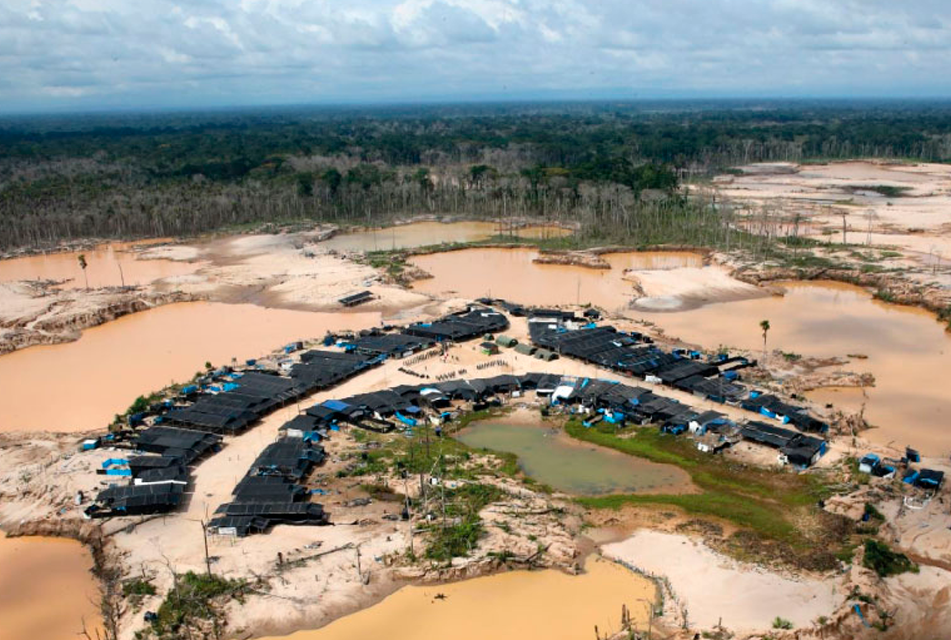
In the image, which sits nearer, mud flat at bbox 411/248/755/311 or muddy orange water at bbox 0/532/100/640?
muddy orange water at bbox 0/532/100/640

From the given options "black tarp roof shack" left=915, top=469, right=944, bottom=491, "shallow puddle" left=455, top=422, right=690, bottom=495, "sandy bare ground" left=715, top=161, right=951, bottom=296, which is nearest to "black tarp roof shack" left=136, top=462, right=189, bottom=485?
"shallow puddle" left=455, top=422, right=690, bottom=495

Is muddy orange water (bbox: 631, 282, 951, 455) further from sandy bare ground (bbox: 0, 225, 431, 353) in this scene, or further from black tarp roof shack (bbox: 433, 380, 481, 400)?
sandy bare ground (bbox: 0, 225, 431, 353)

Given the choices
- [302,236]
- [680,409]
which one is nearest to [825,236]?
[680,409]

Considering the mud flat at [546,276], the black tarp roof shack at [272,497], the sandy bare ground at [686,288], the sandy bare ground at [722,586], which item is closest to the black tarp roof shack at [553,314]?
the mud flat at [546,276]

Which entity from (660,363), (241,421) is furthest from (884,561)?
(241,421)

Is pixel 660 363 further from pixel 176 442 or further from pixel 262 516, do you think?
pixel 176 442

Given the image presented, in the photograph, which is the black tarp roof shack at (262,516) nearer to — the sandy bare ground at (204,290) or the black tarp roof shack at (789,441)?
the black tarp roof shack at (789,441)

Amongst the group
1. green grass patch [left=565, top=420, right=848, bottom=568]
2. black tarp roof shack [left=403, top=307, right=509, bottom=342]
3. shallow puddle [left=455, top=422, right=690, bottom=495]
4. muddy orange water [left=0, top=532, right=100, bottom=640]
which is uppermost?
black tarp roof shack [left=403, top=307, right=509, bottom=342]
